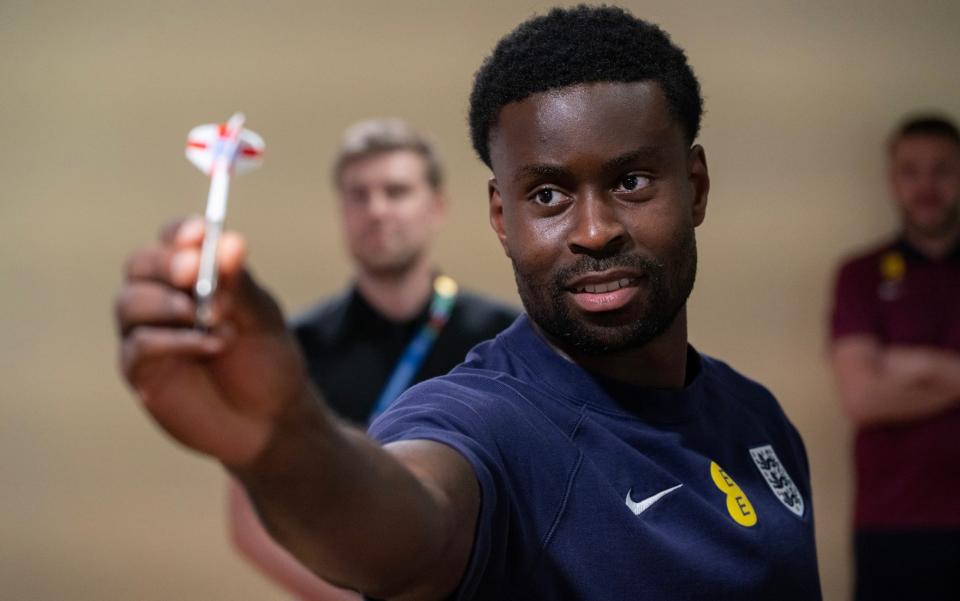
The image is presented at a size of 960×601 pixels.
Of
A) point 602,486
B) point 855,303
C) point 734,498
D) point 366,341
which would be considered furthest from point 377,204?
point 602,486

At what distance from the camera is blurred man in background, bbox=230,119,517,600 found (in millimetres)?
2998

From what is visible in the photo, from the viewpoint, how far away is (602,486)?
131 cm

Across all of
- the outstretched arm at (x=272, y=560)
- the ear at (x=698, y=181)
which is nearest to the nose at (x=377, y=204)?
the outstretched arm at (x=272, y=560)

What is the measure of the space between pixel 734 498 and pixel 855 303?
2.19m

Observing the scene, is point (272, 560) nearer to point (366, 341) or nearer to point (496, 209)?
point (366, 341)

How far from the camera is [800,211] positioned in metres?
3.99

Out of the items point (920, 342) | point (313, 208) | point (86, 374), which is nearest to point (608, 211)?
point (920, 342)

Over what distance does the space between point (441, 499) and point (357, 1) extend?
10.4 ft

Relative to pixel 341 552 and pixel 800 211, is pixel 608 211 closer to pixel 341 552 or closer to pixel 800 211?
pixel 341 552

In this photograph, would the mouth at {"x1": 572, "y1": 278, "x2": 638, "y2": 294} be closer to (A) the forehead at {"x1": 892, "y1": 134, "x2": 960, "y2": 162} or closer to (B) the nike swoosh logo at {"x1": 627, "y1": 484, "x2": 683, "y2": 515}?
(B) the nike swoosh logo at {"x1": 627, "y1": 484, "x2": 683, "y2": 515}

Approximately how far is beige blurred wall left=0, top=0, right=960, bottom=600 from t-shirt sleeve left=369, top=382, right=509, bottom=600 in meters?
2.78

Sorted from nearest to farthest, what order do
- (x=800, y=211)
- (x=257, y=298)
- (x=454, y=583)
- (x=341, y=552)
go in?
(x=257, y=298) < (x=341, y=552) < (x=454, y=583) < (x=800, y=211)

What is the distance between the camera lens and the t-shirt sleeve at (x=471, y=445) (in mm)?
1136

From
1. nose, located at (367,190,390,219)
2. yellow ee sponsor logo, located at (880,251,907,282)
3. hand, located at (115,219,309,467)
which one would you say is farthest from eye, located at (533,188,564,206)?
yellow ee sponsor logo, located at (880,251,907,282)
